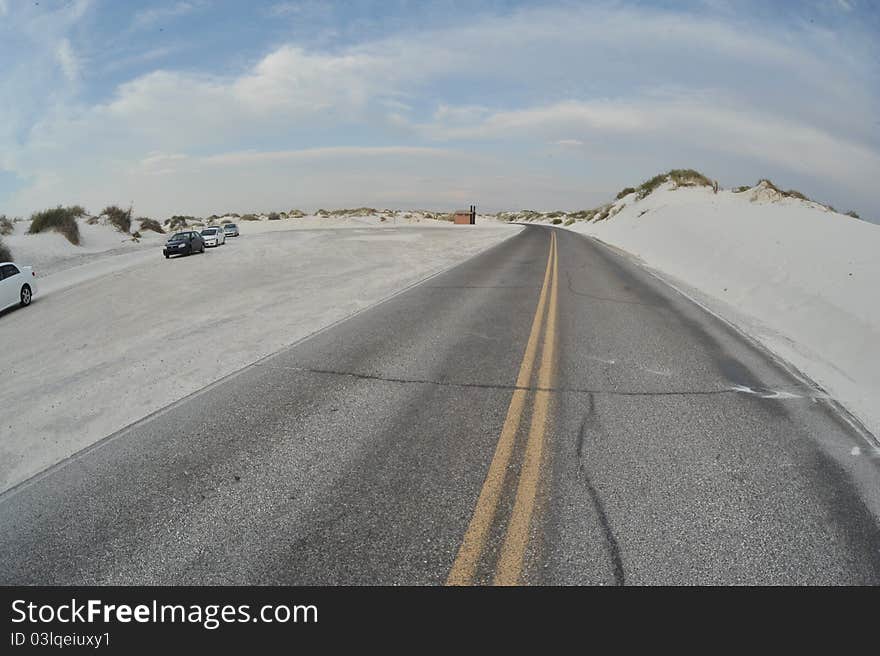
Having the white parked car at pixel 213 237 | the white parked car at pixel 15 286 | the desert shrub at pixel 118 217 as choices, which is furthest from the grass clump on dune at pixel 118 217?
the white parked car at pixel 15 286

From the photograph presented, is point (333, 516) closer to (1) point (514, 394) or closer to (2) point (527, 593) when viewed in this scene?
(2) point (527, 593)

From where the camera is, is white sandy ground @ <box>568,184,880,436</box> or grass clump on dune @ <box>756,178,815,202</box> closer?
white sandy ground @ <box>568,184,880,436</box>

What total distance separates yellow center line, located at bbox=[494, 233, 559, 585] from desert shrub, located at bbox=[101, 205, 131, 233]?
1639 inches

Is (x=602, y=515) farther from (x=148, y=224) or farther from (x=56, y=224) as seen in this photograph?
(x=148, y=224)

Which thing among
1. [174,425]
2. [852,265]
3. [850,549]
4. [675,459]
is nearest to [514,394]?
[675,459]

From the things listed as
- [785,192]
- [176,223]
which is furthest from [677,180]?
[176,223]

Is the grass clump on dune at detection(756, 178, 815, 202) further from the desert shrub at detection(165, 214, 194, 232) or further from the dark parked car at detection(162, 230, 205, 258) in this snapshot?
the desert shrub at detection(165, 214, 194, 232)

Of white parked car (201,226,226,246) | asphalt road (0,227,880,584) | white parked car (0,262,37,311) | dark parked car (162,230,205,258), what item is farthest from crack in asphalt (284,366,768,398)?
white parked car (201,226,226,246)

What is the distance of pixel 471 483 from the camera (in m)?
3.81

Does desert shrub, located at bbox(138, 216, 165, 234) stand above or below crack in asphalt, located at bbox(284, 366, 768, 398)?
above

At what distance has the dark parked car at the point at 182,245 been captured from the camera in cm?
2430

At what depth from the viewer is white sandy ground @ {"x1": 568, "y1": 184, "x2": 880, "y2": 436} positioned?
722 centimetres

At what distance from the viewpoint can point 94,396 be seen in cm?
637

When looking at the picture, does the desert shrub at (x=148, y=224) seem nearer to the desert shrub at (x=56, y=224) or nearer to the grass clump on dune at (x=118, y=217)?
the grass clump on dune at (x=118, y=217)
